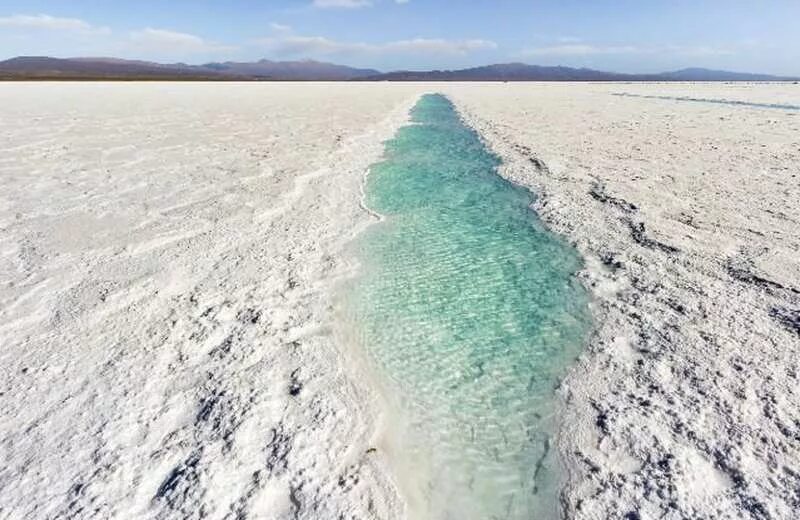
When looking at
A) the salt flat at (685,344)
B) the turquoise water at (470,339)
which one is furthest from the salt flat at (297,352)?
the turquoise water at (470,339)

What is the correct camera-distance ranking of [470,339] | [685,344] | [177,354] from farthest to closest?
1. [470,339]
2. [685,344]
3. [177,354]

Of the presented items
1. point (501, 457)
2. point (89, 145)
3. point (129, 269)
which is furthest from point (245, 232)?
point (89, 145)

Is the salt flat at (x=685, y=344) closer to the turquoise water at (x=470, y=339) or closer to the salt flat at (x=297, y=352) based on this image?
the salt flat at (x=297, y=352)

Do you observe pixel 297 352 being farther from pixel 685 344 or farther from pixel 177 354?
pixel 685 344

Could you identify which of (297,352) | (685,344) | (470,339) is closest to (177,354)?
(297,352)

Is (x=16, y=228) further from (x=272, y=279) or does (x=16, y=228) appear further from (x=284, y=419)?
(x=284, y=419)

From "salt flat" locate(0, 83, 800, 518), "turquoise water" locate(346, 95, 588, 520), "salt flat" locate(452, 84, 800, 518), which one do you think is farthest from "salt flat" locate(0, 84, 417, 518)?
"salt flat" locate(452, 84, 800, 518)
